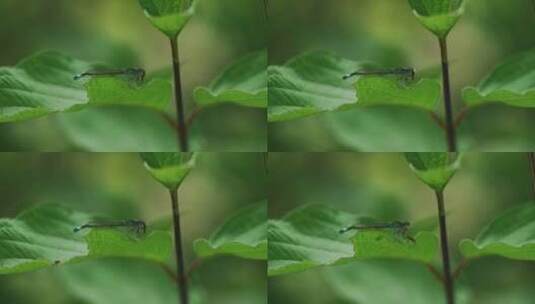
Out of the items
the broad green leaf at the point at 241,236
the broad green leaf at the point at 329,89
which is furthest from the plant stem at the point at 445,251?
the broad green leaf at the point at 241,236

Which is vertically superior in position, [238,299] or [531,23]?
[531,23]

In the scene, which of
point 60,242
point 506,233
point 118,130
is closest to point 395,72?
point 506,233

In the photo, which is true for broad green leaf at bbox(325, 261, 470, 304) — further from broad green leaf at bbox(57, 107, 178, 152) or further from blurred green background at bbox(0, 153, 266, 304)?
broad green leaf at bbox(57, 107, 178, 152)

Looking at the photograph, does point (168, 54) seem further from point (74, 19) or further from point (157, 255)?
point (157, 255)

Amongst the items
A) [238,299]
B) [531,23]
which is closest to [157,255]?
[238,299]

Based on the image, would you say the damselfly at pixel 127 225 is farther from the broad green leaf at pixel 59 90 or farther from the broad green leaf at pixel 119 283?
the broad green leaf at pixel 59 90

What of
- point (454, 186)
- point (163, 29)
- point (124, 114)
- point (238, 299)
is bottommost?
point (238, 299)

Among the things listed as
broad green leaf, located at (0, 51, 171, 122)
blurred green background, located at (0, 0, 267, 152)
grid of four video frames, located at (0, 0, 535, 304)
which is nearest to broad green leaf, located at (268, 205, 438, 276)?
grid of four video frames, located at (0, 0, 535, 304)
